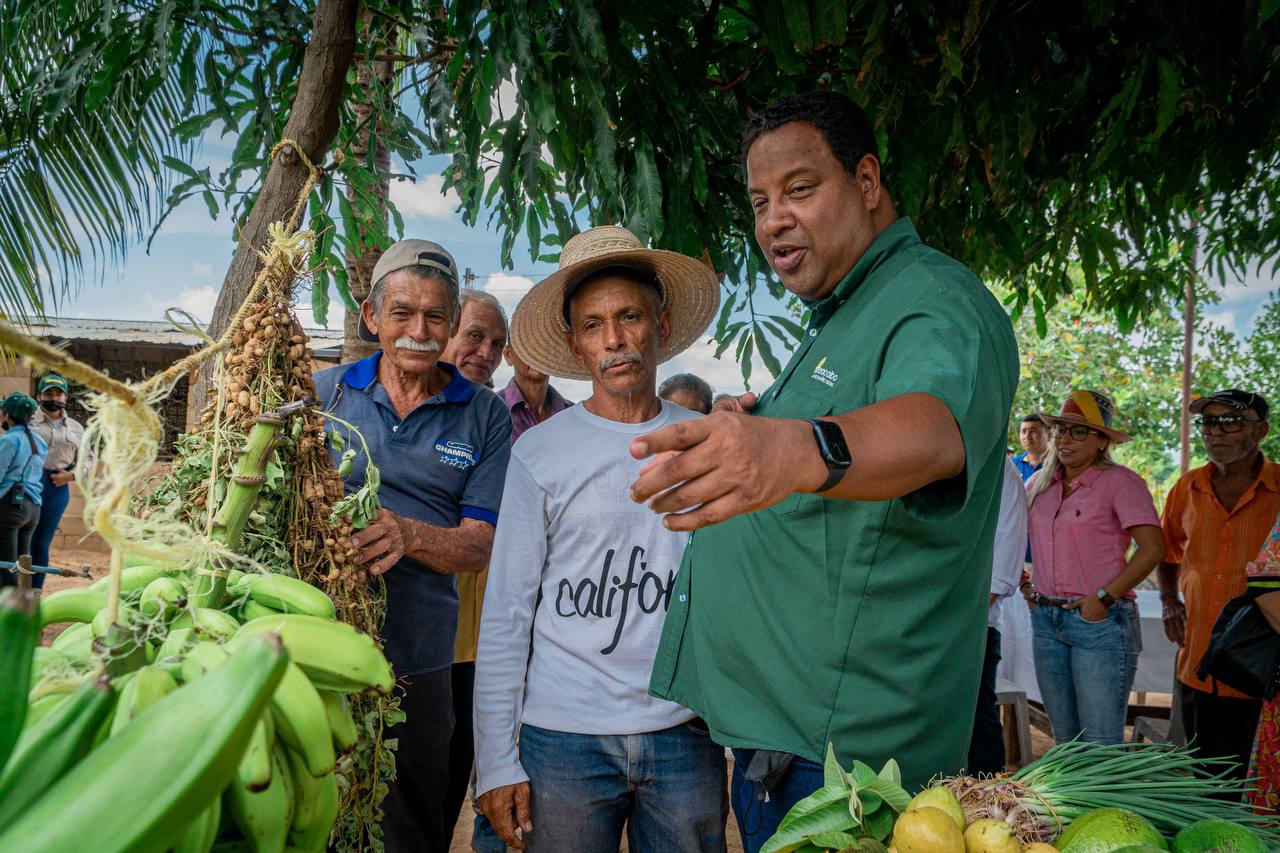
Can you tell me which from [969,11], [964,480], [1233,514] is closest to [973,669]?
[964,480]

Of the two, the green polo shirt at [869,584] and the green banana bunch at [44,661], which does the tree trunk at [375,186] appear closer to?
the green polo shirt at [869,584]

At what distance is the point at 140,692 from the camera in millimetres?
836

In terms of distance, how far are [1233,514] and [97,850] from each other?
209 inches

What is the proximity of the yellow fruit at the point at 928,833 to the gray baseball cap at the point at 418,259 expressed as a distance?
6.60ft

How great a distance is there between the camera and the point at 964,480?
4.31 ft

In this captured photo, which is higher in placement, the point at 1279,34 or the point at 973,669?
the point at 1279,34

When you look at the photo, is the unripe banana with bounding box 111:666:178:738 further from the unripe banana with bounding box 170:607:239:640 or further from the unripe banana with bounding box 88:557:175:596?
the unripe banana with bounding box 88:557:175:596

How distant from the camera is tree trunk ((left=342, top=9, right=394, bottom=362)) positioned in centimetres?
387

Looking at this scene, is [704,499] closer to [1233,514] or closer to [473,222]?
[473,222]

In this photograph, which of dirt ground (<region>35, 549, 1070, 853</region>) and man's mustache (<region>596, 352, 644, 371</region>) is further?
dirt ground (<region>35, 549, 1070, 853</region>)

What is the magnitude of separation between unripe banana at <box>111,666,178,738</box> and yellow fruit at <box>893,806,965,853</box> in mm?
1173

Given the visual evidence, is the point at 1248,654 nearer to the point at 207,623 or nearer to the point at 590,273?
the point at 590,273

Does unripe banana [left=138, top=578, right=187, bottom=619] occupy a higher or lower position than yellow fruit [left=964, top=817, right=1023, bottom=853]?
higher

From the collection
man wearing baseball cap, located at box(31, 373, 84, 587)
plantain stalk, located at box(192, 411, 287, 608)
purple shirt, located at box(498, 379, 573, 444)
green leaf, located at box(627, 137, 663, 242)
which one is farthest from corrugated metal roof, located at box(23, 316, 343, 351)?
plantain stalk, located at box(192, 411, 287, 608)
